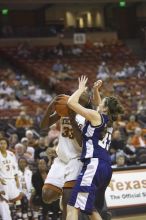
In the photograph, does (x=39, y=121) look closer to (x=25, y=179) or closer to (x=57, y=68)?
(x=25, y=179)

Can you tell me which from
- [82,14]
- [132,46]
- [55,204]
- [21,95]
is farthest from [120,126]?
[82,14]

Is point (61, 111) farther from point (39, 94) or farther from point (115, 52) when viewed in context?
point (115, 52)

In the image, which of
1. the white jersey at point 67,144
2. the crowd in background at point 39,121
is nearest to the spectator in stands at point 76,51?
the crowd in background at point 39,121

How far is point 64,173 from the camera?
6.34 metres

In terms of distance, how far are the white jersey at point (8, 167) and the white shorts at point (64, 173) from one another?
11.8 feet

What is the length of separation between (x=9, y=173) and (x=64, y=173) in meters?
3.80

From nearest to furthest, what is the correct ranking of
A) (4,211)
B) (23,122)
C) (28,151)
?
(4,211)
(28,151)
(23,122)

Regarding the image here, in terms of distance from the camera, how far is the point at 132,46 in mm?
29516

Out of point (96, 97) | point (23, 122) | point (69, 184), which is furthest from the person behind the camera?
point (23, 122)

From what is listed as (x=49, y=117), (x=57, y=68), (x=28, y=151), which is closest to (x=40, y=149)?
(x=28, y=151)

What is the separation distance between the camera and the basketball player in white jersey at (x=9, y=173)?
9883 mm

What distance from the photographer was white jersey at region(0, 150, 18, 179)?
9891 mm

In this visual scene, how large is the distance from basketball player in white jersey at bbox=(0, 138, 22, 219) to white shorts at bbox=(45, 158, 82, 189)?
11.5 feet

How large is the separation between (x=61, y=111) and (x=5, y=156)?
3.99 meters
